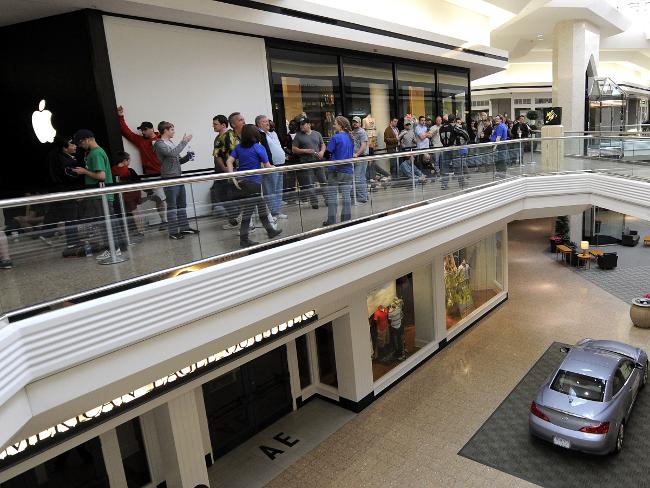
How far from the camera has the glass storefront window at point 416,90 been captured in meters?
15.8

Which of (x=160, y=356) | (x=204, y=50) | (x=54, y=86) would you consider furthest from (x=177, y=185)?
(x=204, y=50)

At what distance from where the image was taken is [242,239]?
565 centimetres

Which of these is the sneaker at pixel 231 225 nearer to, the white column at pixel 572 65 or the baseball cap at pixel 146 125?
the baseball cap at pixel 146 125

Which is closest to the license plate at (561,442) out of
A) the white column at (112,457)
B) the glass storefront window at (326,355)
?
the glass storefront window at (326,355)

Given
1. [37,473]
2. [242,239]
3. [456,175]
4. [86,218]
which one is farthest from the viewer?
[456,175]

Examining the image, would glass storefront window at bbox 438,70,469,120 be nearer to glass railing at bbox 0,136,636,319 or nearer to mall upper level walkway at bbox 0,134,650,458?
mall upper level walkway at bbox 0,134,650,458

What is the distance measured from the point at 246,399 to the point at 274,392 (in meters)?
0.77

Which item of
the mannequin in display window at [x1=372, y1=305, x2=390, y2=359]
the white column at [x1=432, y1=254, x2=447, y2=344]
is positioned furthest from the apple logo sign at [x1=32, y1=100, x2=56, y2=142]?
the white column at [x1=432, y1=254, x2=447, y2=344]

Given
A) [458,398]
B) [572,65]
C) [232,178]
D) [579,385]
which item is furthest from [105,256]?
[572,65]

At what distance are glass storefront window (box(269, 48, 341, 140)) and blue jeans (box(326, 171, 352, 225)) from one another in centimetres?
419

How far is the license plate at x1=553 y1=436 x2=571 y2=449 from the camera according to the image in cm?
861

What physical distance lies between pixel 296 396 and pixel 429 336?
13.7ft

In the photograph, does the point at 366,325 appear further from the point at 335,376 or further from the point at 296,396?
the point at 296,396

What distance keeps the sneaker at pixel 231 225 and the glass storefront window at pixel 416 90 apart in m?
11.4
